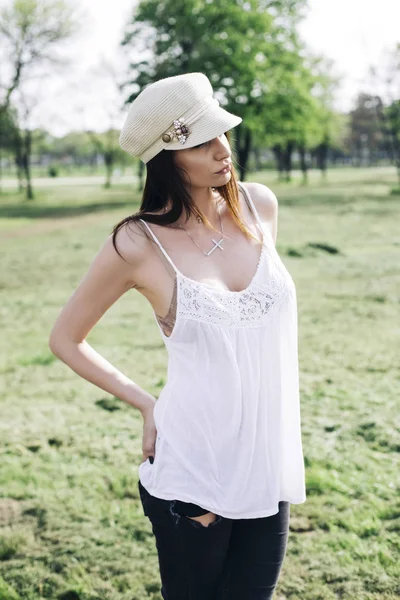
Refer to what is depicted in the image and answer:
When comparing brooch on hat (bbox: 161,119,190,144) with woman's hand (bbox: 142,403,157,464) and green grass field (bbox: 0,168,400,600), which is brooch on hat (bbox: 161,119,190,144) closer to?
woman's hand (bbox: 142,403,157,464)

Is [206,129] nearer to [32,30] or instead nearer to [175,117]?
[175,117]

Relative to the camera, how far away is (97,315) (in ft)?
6.70

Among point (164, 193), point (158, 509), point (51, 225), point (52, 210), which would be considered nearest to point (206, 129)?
point (164, 193)

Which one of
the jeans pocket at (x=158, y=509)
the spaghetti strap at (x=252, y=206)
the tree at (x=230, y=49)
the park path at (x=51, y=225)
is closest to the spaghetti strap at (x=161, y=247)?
the spaghetti strap at (x=252, y=206)

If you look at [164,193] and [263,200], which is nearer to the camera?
[164,193]

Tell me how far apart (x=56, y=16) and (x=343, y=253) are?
94.5 ft

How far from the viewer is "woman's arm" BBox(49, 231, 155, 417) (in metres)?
1.96

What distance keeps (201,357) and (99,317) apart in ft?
Result: 1.23

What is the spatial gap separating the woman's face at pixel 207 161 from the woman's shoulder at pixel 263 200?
264mm

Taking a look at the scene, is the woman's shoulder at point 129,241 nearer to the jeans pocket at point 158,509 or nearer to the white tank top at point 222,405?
the white tank top at point 222,405

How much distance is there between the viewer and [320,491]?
4145 millimetres

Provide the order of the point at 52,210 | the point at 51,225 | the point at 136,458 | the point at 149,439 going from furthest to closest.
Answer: the point at 52,210, the point at 51,225, the point at 136,458, the point at 149,439

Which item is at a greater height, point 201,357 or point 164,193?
point 164,193

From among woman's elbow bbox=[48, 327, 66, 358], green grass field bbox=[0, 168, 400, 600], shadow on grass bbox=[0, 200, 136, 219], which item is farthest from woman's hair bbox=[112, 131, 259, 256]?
shadow on grass bbox=[0, 200, 136, 219]
